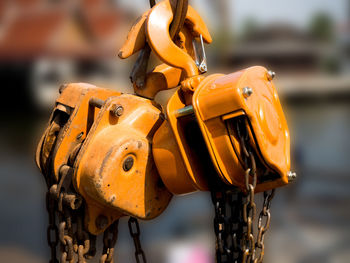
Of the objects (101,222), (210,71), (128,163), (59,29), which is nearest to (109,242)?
(101,222)

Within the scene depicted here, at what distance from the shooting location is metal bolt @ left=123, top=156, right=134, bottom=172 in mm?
996

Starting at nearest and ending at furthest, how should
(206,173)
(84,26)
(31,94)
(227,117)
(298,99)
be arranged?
(227,117), (206,173), (84,26), (31,94), (298,99)

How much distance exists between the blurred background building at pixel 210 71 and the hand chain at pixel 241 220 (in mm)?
602

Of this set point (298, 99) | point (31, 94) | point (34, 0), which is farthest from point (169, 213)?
point (298, 99)

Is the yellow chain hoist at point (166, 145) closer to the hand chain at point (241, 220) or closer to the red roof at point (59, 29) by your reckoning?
the hand chain at point (241, 220)

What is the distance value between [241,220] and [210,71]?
10.4 meters

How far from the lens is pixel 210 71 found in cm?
1123

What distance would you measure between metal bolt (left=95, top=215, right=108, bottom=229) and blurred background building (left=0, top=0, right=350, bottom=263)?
0.62m

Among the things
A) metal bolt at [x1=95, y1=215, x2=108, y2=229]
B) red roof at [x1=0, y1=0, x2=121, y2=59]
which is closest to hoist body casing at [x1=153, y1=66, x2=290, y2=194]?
metal bolt at [x1=95, y1=215, x2=108, y2=229]

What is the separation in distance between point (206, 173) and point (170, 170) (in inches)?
2.7

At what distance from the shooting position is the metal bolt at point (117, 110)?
40.2 inches

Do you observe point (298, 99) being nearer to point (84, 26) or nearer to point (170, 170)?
point (84, 26)

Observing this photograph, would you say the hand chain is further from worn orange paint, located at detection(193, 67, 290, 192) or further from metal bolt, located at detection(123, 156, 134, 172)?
metal bolt, located at detection(123, 156, 134, 172)

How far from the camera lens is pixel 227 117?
0.89 meters
